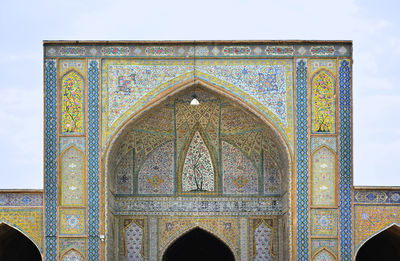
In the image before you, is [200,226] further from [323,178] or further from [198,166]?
[323,178]

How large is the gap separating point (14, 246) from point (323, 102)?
7.52 m

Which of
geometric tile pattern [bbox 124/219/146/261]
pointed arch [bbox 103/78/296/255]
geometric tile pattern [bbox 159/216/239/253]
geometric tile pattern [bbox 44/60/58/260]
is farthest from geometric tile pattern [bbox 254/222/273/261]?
geometric tile pattern [bbox 44/60/58/260]

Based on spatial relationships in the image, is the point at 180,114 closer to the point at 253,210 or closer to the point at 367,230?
the point at 253,210

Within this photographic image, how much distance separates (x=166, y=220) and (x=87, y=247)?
219cm

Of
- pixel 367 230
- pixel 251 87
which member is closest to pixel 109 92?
pixel 251 87

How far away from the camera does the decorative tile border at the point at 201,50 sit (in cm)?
1572

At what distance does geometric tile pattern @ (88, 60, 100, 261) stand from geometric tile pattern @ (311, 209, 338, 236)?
166 inches

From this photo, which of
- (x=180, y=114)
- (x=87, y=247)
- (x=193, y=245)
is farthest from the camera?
(x=193, y=245)

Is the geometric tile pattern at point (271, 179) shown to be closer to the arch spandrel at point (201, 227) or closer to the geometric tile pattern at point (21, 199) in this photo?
the arch spandrel at point (201, 227)

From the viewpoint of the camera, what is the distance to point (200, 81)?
15.7 m

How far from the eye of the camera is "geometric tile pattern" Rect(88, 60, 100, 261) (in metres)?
15.3

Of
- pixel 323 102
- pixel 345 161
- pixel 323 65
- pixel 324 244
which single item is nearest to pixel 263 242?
pixel 324 244

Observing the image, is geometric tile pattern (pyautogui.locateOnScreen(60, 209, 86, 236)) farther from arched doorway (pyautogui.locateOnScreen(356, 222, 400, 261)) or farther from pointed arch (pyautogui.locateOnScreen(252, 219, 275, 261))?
→ arched doorway (pyautogui.locateOnScreen(356, 222, 400, 261))

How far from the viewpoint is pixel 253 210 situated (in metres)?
16.9
